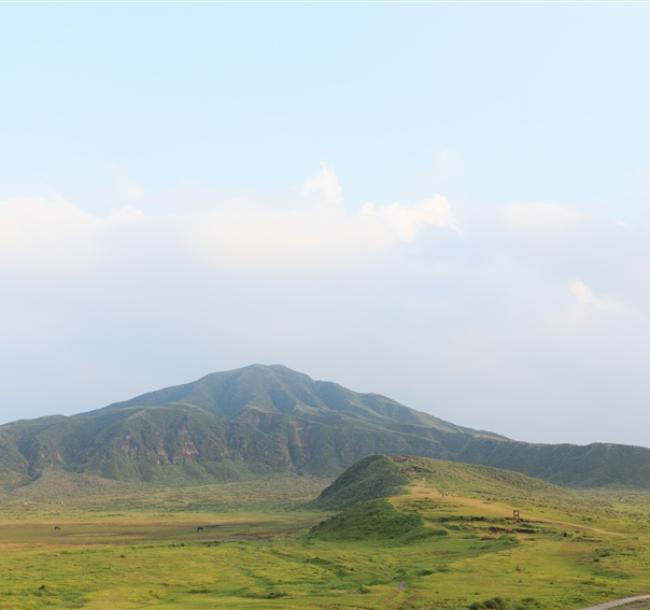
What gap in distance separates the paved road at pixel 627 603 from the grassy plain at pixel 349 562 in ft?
4.92

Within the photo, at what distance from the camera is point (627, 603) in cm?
4766

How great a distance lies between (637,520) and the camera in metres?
112

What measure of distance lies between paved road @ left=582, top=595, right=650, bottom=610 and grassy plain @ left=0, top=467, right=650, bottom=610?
4.92ft

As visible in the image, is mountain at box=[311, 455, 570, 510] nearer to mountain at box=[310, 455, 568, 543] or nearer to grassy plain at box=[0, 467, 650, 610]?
mountain at box=[310, 455, 568, 543]

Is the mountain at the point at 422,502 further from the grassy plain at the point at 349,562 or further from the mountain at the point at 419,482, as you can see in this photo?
the grassy plain at the point at 349,562

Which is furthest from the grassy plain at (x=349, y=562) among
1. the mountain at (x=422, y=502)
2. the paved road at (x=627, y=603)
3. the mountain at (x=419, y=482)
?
the mountain at (x=419, y=482)

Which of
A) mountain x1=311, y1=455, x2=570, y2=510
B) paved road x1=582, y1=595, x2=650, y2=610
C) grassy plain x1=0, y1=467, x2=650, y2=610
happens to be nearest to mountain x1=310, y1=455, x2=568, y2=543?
mountain x1=311, y1=455, x2=570, y2=510

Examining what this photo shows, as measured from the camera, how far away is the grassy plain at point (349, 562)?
174 feet

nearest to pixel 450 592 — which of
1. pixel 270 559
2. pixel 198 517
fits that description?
pixel 270 559

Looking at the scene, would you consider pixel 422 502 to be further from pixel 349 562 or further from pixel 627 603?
pixel 627 603

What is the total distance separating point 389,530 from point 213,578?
3787cm

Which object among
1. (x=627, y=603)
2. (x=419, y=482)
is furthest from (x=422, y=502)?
(x=627, y=603)

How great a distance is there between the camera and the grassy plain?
53.2 metres

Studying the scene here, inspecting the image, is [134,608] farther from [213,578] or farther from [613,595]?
[613,595]
